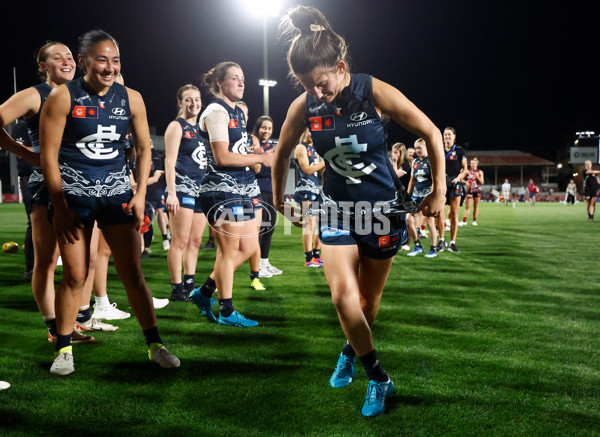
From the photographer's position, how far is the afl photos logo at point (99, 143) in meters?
2.89

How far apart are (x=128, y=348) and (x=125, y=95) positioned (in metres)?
1.85

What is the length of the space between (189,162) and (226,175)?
1036 millimetres

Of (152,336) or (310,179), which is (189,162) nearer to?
(152,336)

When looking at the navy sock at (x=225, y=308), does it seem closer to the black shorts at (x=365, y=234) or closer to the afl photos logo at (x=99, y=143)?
the afl photos logo at (x=99, y=143)

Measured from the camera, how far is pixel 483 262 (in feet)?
25.4

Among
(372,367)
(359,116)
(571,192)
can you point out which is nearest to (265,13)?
(359,116)

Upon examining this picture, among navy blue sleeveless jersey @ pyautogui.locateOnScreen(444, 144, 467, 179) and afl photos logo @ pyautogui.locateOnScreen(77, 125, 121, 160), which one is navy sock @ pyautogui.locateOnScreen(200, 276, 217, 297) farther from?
navy blue sleeveless jersey @ pyautogui.locateOnScreen(444, 144, 467, 179)

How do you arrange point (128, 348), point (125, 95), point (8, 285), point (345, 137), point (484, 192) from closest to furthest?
point (345, 137) < point (125, 95) < point (128, 348) < point (8, 285) < point (484, 192)

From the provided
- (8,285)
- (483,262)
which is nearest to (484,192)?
(483,262)

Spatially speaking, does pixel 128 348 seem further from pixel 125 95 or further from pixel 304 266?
pixel 304 266

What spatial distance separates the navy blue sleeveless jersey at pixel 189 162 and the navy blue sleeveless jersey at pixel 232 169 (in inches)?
29.3

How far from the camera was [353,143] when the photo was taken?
2.51 meters

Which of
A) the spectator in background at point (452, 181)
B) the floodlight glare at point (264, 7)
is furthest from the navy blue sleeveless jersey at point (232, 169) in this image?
the floodlight glare at point (264, 7)

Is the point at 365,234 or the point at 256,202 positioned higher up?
the point at 256,202
